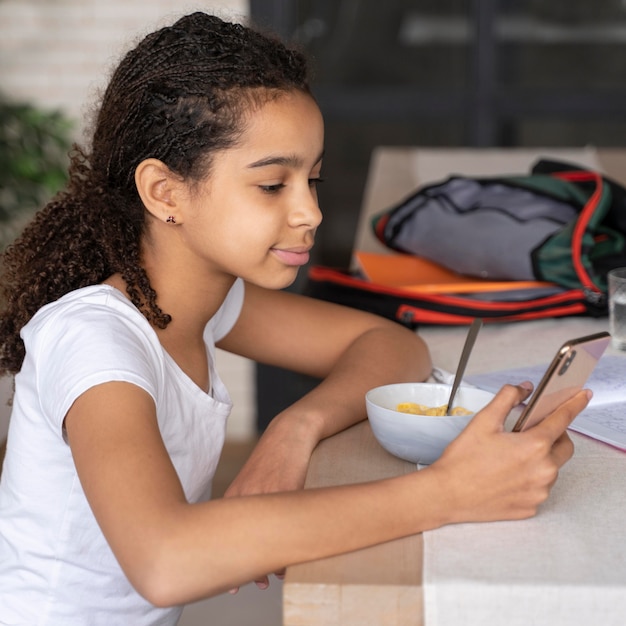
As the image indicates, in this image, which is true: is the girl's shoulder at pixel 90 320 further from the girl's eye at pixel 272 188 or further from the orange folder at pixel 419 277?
the orange folder at pixel 419 277

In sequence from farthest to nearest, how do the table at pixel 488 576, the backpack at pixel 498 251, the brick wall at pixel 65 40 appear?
the brick wall at pixel 65 40 < the backpack at pixel 498 251 < the table at pixel 488 576

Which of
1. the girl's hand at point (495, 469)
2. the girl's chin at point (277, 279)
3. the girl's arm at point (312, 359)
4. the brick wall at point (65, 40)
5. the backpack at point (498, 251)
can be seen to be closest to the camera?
the girl's hand at point (495, 469)

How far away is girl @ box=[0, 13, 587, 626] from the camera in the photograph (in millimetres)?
823

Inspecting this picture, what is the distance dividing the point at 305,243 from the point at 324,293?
0.55 m

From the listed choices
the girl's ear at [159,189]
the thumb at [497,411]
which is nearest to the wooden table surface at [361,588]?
the thumb at [497,411]

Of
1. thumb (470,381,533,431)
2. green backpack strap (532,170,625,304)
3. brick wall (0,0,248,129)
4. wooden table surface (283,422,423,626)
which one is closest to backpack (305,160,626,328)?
green backpack strap (532,170,625,304)

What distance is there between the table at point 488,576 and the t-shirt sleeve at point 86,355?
0.91 ft

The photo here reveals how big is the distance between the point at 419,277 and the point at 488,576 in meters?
1.02

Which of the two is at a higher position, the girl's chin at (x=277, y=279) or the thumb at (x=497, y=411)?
the thumb at (x=497, y=411)

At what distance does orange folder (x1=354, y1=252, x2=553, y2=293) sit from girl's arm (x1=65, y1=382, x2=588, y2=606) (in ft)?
2.45

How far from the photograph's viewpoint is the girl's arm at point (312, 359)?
102cm

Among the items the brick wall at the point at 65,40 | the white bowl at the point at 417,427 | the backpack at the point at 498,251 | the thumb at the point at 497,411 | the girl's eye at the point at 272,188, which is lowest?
the brick wall at the point at 65,40

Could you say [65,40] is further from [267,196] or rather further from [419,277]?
[267,196]

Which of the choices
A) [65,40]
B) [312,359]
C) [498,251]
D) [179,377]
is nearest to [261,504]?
[179,377]
